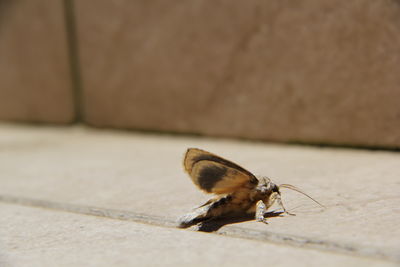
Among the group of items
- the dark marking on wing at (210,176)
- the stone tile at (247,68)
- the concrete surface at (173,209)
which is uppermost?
the stone tile at (247,68)

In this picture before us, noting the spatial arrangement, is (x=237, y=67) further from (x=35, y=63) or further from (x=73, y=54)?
(x=35, y=63)

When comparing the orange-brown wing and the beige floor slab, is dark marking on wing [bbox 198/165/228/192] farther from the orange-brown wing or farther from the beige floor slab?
the beige floor slab

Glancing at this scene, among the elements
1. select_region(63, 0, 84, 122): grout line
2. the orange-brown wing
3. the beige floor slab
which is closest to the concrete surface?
the beige floor slab

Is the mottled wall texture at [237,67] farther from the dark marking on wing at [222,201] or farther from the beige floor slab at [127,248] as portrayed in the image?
the beige floor slab at [127,248]

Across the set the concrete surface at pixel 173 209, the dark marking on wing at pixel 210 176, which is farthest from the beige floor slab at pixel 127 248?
the dark marking on wing at pixel 210 176

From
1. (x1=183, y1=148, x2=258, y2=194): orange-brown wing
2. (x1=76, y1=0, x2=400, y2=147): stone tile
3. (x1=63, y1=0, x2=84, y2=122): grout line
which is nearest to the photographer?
(x1=183, y1=148, x2=258, y2=194): orange-brown wing

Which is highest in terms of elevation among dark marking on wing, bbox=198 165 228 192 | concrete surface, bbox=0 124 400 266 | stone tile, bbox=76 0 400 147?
Answer: stone tile, bbox=76 0 400 147

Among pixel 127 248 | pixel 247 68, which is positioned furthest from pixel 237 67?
pixel 127 248
